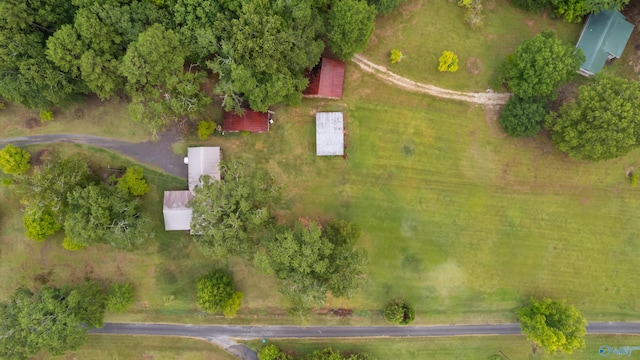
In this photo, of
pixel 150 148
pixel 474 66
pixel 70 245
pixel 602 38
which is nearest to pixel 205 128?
pixel 150 148

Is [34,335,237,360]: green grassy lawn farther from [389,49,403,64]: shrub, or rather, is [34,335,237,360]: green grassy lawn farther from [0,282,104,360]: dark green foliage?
[389,49,403,64]: shrub

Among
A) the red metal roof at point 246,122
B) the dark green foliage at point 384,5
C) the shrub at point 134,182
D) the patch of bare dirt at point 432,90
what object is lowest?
the shrub at point 134,182

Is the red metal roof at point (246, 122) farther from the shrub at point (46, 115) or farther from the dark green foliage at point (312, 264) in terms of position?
the shrub at point (46, 115)

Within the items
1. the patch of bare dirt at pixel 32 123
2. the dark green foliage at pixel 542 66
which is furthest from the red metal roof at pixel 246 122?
the dark green foliage at pixel 542 66

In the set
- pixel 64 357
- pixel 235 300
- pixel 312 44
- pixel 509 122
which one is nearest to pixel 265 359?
pixel 235 300

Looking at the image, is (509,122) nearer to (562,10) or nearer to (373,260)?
(562,10)

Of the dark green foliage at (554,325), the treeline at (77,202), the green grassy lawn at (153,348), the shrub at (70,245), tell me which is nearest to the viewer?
the treeline at (77,202)

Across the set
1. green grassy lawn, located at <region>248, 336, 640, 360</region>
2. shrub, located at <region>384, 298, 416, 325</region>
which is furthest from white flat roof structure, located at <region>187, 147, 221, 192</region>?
shrub, located at <region>384, 298, 416, 325</region>

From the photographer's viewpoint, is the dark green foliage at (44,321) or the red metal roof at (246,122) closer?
the dark green foliage at (44,321)
